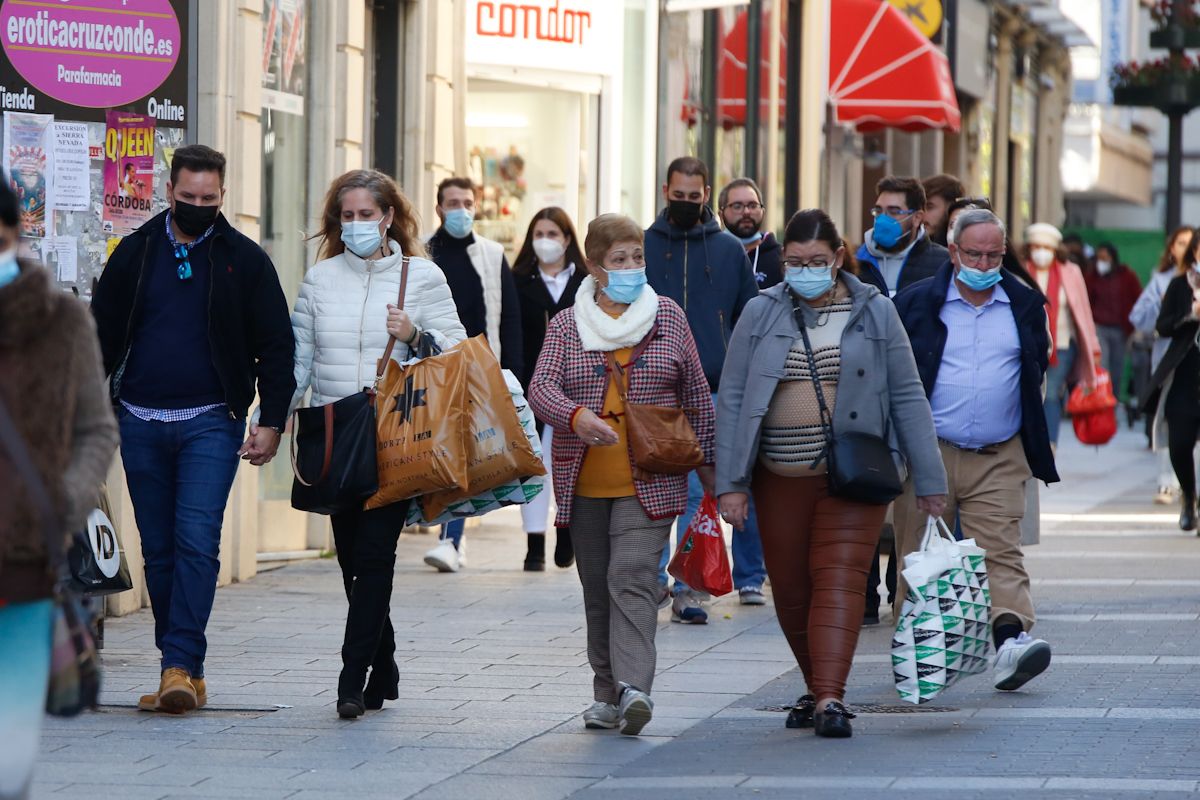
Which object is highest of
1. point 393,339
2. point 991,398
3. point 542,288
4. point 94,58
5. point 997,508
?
point 94,58

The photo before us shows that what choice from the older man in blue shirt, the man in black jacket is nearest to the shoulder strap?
the man in black jacket

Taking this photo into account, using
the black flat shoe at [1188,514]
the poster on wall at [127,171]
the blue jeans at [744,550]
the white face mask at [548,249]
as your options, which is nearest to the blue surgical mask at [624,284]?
the poster on wall at [127,171]

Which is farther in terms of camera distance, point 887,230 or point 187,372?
point 887,230

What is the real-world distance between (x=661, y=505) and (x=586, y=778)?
3.60 ft

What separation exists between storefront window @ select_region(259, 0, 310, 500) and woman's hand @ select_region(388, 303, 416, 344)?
4.65m

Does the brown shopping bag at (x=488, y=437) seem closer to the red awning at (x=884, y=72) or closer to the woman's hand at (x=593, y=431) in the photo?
the woman's hand at (x=593, y=431)

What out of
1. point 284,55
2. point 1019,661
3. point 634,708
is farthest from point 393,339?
point 284,55

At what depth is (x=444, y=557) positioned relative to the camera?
1215 cm

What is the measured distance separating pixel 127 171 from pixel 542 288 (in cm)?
309

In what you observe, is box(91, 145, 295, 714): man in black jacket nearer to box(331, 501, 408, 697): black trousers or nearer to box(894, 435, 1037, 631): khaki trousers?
box(331, 501, 408, 697): black trousers

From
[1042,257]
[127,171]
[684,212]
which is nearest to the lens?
[127,171]

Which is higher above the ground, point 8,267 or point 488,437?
point 8,267

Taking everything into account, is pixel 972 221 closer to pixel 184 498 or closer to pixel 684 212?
pixel 684 212

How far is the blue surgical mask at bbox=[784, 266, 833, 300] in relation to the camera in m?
7.41
